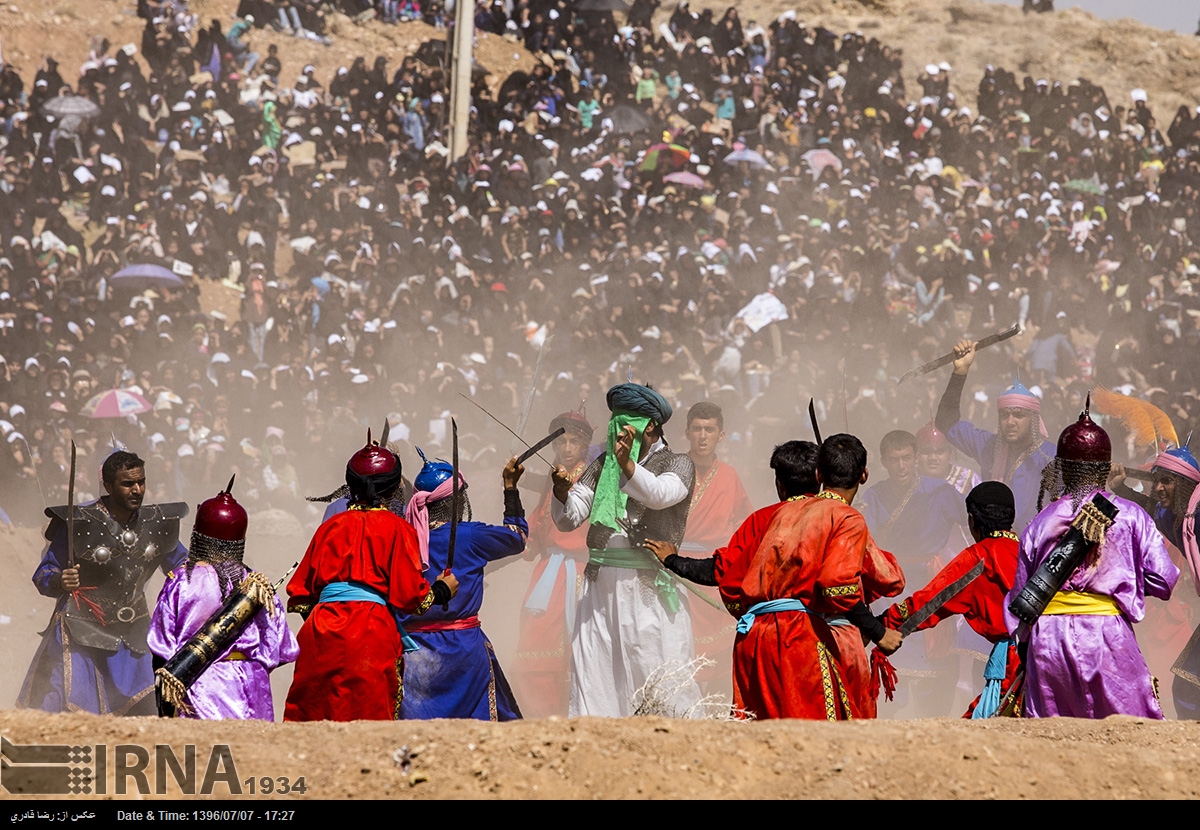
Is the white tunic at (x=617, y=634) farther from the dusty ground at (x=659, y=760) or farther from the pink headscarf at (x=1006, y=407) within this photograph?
the pink headscarf at (x=1006, y=407)

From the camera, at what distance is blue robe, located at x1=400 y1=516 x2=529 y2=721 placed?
219 inches

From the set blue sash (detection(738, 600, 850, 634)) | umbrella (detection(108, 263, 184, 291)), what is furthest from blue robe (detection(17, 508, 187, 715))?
umbrella (detection(108, 263, 184, 291))

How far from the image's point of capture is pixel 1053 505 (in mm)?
4887

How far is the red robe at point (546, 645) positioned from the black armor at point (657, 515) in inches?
55.8

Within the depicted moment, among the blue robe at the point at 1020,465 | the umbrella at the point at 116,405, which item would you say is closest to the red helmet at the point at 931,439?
the blue robe at the point at 1020,465

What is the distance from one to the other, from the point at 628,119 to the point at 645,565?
491 inches

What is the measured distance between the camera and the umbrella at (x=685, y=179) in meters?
16.4

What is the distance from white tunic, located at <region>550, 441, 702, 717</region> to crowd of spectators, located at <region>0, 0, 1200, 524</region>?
626 centimetres

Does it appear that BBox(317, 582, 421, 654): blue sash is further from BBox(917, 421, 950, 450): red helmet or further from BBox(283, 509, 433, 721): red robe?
BBox(917, 421, 950, 450): red helmet

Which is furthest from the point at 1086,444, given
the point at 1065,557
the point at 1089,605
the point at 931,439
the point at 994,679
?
the point at 931,439

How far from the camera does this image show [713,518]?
7.61 m
